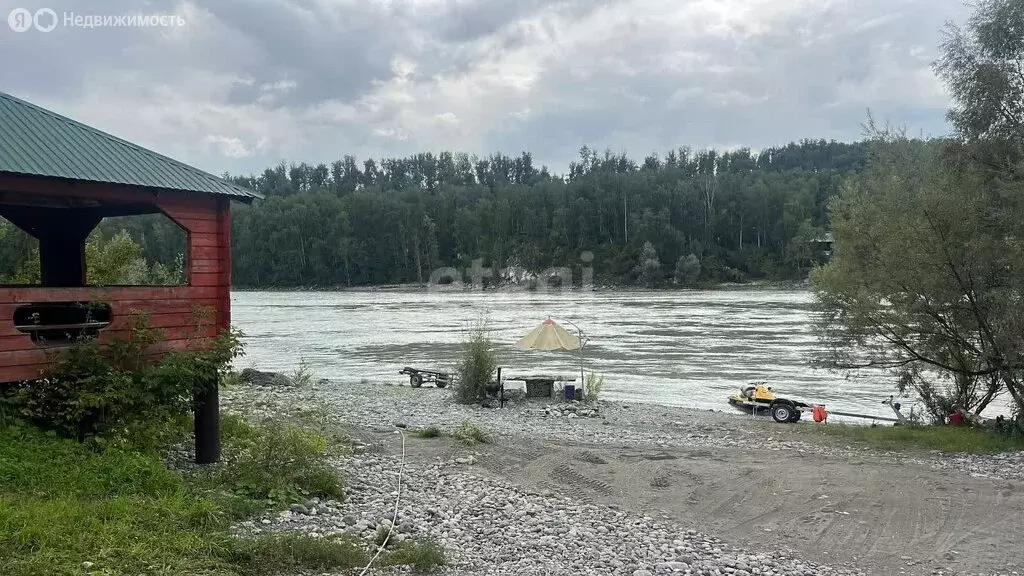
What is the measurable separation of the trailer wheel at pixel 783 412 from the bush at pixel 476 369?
7.77m

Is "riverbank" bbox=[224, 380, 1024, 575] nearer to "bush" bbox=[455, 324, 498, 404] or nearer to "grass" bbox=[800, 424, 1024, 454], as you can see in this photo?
"grass" bbox=[800, 424, 1024, 454]

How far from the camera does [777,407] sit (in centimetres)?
2012

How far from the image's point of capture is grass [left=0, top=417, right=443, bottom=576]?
18.0 ft

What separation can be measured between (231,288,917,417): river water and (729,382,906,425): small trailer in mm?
1179

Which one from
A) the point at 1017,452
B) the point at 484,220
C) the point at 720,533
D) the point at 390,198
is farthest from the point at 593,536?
the point at 390,198

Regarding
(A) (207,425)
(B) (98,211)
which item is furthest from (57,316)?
(A) (207,425)

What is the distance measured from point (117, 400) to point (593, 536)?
17.9ft

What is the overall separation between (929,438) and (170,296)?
1411 cm

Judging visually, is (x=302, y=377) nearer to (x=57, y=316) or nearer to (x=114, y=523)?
(x=57, y=316)

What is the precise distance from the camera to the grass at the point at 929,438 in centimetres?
1384

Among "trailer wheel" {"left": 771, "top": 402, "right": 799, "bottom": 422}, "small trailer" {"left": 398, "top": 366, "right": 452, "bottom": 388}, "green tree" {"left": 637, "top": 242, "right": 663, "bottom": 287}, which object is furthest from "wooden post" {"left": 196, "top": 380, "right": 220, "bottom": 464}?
"green tree" {"left": 637, "top": 242, "right": 663, "bottom": 287}

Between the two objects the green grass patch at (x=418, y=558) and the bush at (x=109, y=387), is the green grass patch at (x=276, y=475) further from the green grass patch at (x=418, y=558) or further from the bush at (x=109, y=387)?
the green grass patch at (x=418, y=558)

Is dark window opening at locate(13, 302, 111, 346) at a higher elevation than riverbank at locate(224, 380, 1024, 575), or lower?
higher

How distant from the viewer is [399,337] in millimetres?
44781
